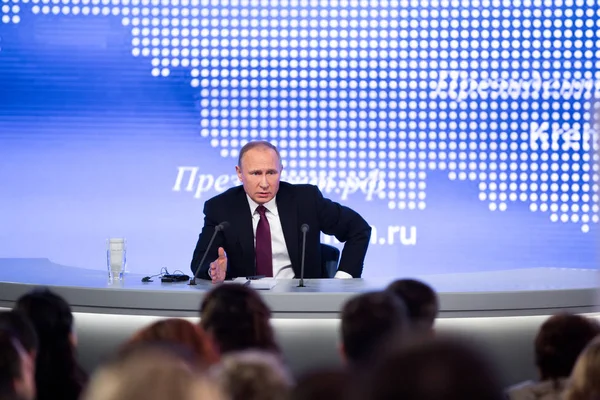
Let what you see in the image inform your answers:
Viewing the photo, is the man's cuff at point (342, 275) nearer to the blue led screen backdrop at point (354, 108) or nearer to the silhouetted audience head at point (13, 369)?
the blue led screen backdrop at point (354, 108)

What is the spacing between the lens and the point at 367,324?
5.93 feet

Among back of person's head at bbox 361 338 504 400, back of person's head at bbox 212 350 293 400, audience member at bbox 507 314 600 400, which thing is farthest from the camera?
audience member at bbox 507 314 600 400

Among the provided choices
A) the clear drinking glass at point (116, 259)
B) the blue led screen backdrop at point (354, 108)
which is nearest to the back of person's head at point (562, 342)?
the clear drinking glass at point (116, 259)

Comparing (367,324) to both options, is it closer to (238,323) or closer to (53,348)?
(238,323)

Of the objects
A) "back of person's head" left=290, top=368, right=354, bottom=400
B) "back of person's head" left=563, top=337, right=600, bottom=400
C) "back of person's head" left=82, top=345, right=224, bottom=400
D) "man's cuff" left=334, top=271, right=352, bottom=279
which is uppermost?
"back of person's head" left=82, top=345, right=224, bottom=400

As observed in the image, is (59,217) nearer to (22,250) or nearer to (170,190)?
(22,250)

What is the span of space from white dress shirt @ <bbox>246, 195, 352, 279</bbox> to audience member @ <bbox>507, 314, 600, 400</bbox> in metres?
2.29

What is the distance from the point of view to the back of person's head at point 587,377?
148 centimetres

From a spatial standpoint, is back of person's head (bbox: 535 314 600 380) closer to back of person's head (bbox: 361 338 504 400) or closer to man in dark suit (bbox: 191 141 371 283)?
back of person's head (bbox: 361 338 504 400)

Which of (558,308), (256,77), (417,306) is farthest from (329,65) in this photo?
(417,306)

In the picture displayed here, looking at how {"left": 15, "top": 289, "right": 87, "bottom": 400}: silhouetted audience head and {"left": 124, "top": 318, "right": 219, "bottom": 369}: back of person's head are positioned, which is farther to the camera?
{"left": 15, "top": 289, "right": 87, "bottom": 400}: silhouetted audience head

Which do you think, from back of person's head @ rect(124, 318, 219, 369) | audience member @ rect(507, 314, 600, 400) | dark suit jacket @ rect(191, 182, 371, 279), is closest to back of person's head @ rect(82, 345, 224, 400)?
back of person's head @ rect(124, 318, 219, 369)

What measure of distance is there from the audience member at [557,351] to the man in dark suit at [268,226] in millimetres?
2302

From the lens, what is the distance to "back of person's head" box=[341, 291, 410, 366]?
5.91 feet
